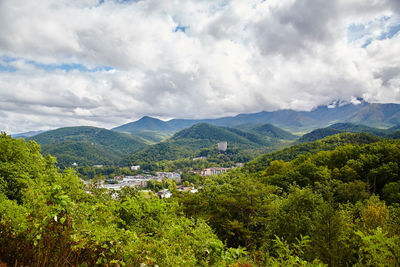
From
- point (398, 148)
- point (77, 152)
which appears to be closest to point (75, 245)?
point (398, 148)

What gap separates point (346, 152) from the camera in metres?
34.5

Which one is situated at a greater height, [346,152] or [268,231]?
[346,152]

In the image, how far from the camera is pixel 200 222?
344 inches

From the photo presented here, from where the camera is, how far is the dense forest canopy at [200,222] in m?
3.26

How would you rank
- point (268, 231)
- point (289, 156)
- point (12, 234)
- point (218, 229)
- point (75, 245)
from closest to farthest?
point (75, 245), point (12, 234), point (268, 231), point (218, 229), point (289, 156)

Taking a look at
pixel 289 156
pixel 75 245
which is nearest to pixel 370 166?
pixel 75 245

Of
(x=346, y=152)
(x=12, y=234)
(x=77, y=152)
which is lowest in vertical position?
(x=77, y=152)

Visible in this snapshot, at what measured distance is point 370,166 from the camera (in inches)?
1142

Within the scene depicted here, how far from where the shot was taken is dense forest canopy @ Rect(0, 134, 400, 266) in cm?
326

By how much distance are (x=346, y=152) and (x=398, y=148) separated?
669 cm

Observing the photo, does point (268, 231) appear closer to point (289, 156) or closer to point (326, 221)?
point (326, 221)

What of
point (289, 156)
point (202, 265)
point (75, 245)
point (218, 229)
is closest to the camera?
point (75, 245)

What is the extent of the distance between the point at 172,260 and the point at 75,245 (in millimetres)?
1646

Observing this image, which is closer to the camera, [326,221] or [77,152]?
[326,221]
